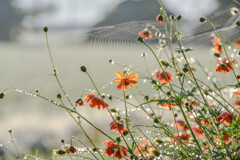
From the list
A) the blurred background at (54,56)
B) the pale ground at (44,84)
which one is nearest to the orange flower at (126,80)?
the blurred background at (54,56)

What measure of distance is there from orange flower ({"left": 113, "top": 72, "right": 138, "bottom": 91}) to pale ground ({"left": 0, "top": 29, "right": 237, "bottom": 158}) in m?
0.69

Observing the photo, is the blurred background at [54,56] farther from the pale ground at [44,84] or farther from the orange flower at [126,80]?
the orange flower at [126,80]

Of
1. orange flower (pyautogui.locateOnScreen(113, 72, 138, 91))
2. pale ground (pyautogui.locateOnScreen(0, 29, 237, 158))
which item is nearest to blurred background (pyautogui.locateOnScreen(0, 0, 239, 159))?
pale ground (pyautogui.locateOnScreen(0, 29, 237, 158))

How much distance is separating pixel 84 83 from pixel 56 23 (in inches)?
38.8

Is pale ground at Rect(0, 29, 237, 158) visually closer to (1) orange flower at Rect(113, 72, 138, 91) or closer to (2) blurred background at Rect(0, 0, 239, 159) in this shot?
(2) blurred background at Rect(0, 0, 239, 159)

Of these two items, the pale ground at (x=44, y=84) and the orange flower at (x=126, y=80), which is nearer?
the orange flower at (x=126, y=80)

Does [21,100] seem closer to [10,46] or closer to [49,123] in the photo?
[49,123]

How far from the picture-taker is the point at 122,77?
814mm

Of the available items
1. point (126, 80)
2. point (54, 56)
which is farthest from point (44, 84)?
point (126, 80)

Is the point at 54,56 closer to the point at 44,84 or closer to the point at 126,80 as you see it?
the point at 44,84

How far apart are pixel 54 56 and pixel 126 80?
5.51 metres

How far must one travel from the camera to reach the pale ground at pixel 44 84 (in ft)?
8.50

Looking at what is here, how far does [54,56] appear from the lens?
6.13 meters

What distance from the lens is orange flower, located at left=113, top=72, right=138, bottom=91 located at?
2.65 ft
